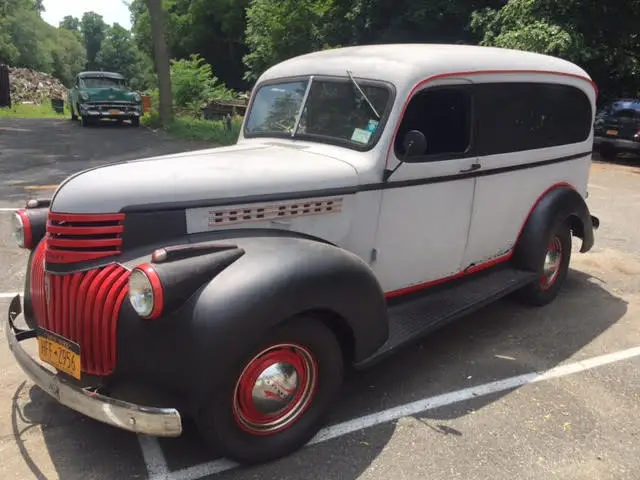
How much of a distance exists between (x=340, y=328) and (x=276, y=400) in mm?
503

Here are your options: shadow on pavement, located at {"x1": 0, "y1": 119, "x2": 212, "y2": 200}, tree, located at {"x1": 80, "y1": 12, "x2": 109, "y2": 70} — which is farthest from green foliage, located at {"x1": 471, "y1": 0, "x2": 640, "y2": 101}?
tree, located at {"x1": 80, "y1": 12, "x2": 109, "y2": 70}

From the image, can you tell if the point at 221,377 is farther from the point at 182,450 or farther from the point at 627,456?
the point at 627,456

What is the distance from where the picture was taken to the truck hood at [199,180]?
298 centimetres

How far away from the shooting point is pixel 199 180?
10.3 ft

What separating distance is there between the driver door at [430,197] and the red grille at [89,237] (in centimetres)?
159

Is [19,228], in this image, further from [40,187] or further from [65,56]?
[65,56]

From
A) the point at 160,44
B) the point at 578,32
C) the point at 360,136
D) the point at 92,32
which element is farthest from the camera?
the point at 92,32

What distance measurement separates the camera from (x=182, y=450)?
315cm

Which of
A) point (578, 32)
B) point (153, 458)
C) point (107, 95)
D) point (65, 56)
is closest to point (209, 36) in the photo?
point (107, 95)

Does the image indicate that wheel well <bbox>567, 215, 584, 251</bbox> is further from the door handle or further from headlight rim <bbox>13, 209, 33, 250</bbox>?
headlight rim <bbox>13, 209, 33, 250</bbox>

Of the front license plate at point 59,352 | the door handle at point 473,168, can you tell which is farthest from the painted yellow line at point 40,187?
the door handle at point 473,168

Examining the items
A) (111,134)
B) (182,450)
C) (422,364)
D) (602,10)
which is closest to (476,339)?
(422,364)

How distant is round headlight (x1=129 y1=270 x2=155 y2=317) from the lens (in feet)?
8.61

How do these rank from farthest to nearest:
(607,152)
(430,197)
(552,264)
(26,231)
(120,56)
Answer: (120,56) < (607,152) < (552,264) < (430,197) < (26,231)
